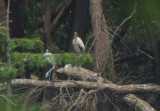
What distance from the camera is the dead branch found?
7943mm

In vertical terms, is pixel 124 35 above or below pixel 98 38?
above

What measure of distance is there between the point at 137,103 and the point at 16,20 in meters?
5.09

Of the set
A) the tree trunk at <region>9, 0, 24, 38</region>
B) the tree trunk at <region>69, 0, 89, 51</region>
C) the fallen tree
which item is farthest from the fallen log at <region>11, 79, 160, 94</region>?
the tree trunk at <region>69, 0, 89, 51</region>

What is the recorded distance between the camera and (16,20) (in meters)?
11.2

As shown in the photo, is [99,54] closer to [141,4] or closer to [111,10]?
[141,4]

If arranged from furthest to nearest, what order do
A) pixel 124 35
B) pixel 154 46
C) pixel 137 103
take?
pixel 124 35 → pixel 154 46 → pixel 137 103

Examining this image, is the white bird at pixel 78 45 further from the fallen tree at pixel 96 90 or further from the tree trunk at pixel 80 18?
the fallen tree at pixel 96 90

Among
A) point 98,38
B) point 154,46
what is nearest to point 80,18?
point 98,38

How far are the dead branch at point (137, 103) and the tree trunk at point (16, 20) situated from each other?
449 cm

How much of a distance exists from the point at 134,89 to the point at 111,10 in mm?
4134

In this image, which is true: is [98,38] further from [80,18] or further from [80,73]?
[80,18]

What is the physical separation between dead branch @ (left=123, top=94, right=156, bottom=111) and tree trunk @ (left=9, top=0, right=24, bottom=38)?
449cm

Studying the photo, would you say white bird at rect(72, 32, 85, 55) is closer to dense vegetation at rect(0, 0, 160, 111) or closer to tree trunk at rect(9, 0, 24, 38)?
dense vegetation at rect(0, 0, 160, 111)

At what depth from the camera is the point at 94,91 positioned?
7.98 meters
